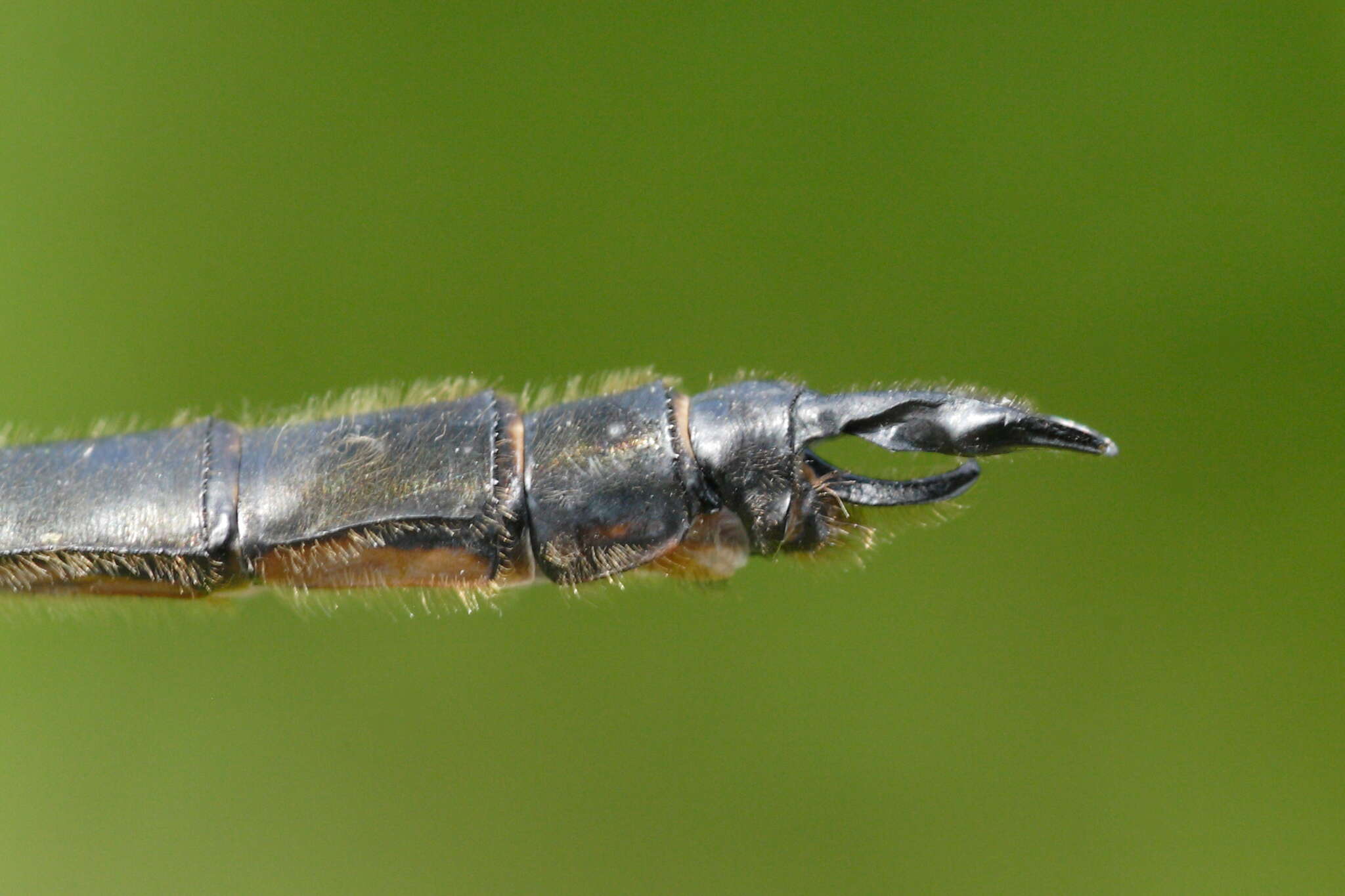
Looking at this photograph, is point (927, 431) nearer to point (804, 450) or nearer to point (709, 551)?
point (804, 450)

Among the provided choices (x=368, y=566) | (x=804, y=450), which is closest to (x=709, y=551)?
(x=804, y=450)

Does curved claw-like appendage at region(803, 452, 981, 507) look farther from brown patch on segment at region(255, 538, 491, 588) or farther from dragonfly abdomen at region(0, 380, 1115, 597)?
brown patch on segment at region(255, 538, 491, 588)

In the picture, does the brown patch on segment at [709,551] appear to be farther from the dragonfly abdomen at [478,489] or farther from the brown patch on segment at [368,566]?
the brown patch on segment at [368,566]

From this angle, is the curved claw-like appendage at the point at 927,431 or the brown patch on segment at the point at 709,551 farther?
the brown patch on segment at the point at 709,551

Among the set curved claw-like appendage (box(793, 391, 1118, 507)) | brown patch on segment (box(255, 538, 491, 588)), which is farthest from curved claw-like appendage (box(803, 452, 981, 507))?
brown patch on segment (box(255, 538, 491, 588))

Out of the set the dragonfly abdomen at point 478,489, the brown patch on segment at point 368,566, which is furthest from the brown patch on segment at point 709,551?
the brown patch on segment at point 368,566
